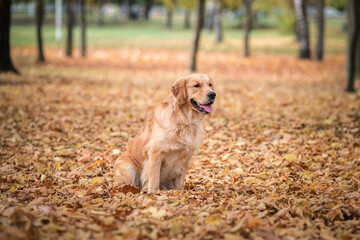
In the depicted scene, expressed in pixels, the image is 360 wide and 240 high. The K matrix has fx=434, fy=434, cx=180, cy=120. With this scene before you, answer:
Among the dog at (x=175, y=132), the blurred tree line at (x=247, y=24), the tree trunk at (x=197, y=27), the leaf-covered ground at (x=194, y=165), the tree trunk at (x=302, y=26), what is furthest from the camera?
the tree trunk at (x=302, y=26)

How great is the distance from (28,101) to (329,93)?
913 cm

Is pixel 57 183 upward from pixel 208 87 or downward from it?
downward

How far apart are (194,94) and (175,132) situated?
53 cm

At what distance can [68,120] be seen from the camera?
32.2 ft

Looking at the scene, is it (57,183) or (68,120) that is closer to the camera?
(57,183)

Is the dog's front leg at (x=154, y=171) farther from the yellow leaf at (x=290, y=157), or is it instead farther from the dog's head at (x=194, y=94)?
the yellow leaf at (x=290, y=157)

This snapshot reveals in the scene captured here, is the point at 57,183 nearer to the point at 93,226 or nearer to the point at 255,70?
the point at 93,226

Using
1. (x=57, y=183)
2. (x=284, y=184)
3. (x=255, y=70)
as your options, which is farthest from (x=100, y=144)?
(x=255, y=70)

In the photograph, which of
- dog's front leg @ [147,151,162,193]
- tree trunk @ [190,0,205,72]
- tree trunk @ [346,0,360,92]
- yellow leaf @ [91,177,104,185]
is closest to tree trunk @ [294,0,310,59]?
tree trunk @ [190,0,205,72]

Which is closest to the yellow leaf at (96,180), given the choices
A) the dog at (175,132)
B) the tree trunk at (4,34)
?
the dog at (175,132)

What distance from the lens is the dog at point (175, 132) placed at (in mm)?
5371

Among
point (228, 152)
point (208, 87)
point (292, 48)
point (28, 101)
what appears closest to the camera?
point (208, 87)

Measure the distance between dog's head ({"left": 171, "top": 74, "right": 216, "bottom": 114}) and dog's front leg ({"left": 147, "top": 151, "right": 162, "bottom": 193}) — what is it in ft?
2.38

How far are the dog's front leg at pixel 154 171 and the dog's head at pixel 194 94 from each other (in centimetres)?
72
